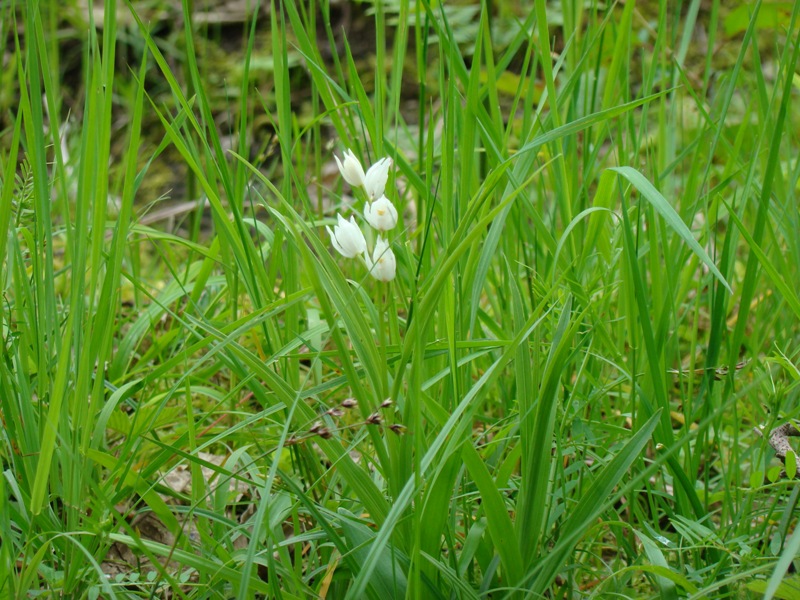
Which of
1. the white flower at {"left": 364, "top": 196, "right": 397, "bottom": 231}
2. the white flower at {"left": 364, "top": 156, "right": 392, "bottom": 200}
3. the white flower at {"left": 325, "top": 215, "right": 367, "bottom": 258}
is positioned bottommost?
the white flower at {"left": 325, "top": 215, "right": 367, "bottom": 258}

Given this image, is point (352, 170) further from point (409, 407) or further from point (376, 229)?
point (409, 407)

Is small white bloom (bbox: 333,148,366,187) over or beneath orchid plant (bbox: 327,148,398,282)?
over

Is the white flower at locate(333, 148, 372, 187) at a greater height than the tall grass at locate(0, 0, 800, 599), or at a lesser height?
greater

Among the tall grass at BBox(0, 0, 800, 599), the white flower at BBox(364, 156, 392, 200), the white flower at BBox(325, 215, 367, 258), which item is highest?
the white flower at BBox(364, 156, 392, 200)

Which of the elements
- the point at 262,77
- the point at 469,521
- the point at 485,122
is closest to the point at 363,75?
the point at 262,77

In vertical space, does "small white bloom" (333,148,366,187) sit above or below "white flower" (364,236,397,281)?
above

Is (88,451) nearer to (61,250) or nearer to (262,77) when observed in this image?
(61,250)
